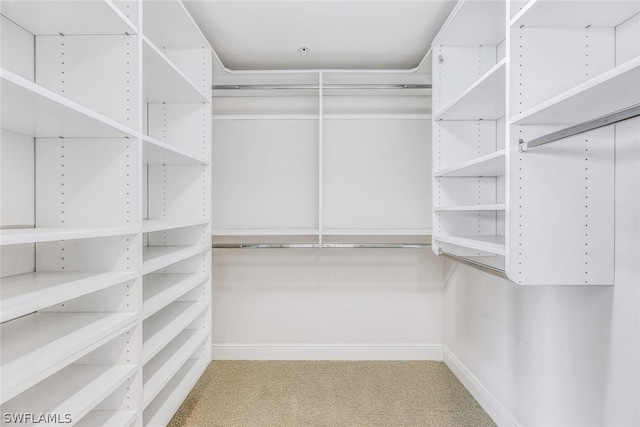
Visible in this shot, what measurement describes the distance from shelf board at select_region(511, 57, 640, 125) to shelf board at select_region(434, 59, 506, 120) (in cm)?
26

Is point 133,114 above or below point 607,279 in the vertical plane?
above

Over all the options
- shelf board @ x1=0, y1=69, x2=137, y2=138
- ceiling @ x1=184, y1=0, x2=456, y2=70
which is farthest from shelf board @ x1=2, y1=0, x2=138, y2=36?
ceiling @ x1=184, y1=0, x2=456, y2=70

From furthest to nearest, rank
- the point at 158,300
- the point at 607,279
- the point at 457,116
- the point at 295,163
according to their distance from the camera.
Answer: the point at 295,163
the point at 457,116
the point at 158,300
the point at 607,279

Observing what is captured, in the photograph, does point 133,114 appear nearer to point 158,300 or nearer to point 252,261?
point 158,300

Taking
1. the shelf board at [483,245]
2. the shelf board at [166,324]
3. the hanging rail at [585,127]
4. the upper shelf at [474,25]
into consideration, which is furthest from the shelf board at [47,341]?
the upper shelf at [474,25]

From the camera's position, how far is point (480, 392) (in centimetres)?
209

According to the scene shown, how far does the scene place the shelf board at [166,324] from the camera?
1.49 metres

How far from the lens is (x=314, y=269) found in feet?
8.83

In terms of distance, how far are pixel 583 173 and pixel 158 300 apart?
1737 millimetres

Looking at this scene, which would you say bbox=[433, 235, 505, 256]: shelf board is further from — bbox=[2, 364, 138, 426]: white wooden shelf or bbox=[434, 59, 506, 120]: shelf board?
bbox=[2, 364, 138, 426]: white wooden shelf

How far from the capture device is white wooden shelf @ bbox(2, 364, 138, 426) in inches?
41.0

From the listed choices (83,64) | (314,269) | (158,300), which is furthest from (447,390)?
(83,64)

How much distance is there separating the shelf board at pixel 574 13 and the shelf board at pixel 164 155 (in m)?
1.42

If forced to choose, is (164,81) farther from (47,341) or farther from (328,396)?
(328,396)
